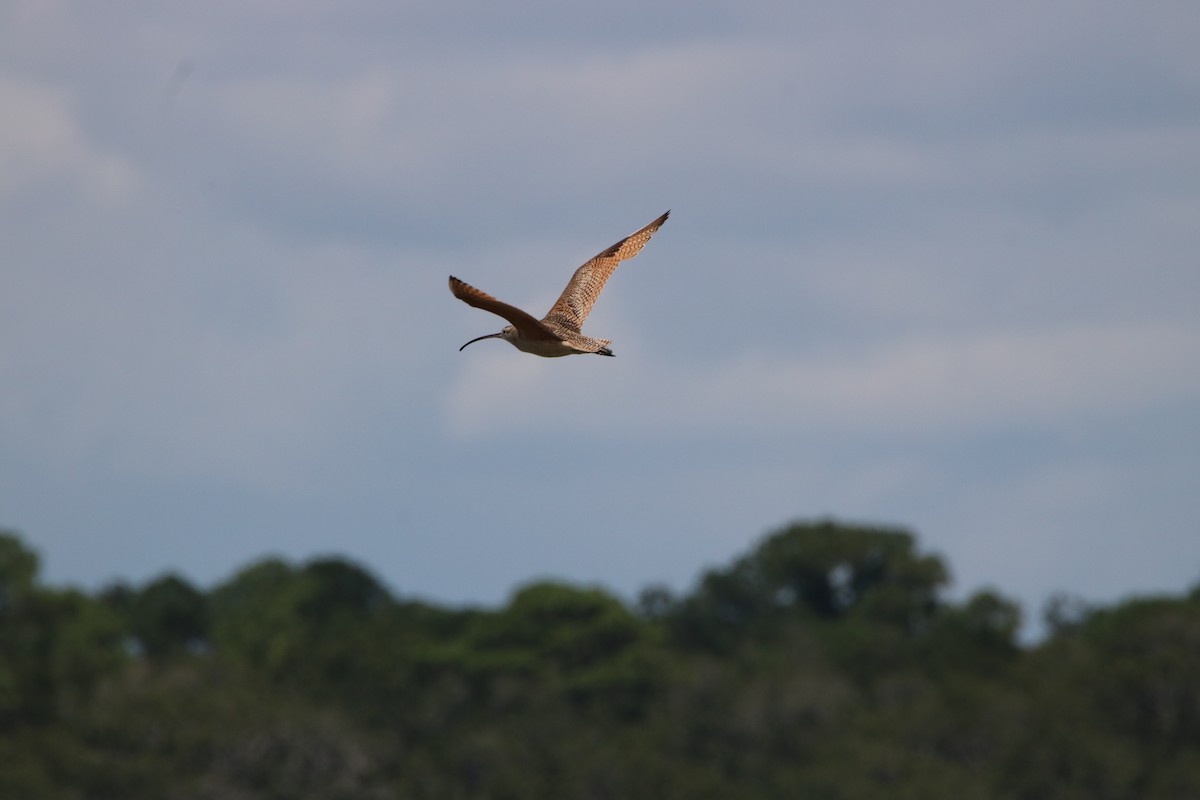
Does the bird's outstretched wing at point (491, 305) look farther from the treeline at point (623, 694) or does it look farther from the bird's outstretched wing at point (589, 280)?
the treeline at point (623, 694)

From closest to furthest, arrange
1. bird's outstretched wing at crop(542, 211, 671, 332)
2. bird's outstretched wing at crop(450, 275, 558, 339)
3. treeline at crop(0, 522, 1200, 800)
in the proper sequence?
bird's outstretched wing at crop(450, 275, 558, 339)
bird's outstretched wing at crop(542, 211, 671, 332)
treeline at crop(0, 522, 1200, 800)

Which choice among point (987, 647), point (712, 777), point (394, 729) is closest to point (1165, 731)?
point (712, 777)

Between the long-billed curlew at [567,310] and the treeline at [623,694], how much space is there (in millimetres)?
53914

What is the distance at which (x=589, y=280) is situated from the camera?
104 ft

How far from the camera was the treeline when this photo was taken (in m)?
87.1

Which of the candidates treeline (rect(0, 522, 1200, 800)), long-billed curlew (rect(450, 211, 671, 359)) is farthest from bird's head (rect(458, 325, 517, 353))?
treeline (rect(0, 522, 1200, 800))

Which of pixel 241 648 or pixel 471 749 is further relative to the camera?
pixel 241 648

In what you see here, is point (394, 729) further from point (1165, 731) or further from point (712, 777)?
point (1165, 731)

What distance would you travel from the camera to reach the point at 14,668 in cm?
10319

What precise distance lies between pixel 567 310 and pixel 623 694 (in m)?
79.6

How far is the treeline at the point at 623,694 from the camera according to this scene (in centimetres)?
8706

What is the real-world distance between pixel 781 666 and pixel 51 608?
112ft

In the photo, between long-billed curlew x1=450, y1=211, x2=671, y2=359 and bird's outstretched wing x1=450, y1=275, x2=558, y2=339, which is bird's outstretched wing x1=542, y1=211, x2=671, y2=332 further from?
bird's outstretched wing x1=450, y1=275, x2=558, y2=339

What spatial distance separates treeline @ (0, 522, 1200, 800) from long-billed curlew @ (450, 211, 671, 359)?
177 feet
